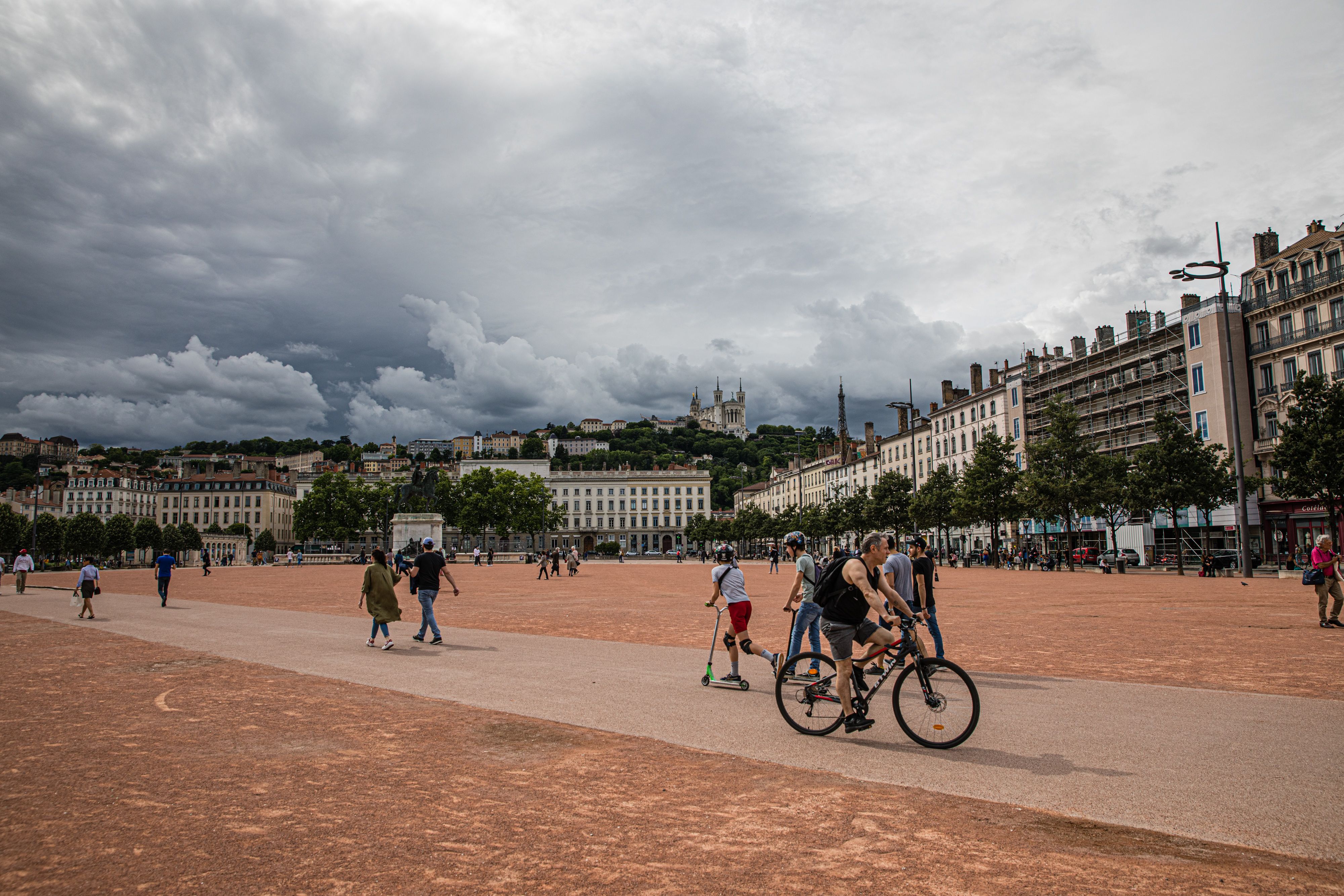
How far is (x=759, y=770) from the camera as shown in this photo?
22.5 ft

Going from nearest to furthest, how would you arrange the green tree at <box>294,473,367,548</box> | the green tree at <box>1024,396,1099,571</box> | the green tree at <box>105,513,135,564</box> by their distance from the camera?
the green tree at <box>1024,396,1099,571</box> → the green tree at <box>105,513,135,564</box> → the green tree at <box>294,473,367,548</box>

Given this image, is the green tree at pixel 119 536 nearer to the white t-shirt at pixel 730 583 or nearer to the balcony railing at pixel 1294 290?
the white t-shirt at pixel 730 583

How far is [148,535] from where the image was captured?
105500 mm

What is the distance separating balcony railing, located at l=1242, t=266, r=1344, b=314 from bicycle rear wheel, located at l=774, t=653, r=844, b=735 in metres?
53.7

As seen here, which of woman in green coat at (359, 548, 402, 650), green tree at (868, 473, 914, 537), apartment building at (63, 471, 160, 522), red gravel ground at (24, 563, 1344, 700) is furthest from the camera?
apartment building at (63, 471, 160, 522)

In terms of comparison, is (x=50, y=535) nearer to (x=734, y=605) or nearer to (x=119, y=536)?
(x=119, y=536)

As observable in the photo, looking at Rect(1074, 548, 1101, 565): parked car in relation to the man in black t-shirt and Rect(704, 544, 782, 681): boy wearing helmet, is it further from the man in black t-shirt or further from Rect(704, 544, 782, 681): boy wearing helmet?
Rect(704, 544, 782, 681): boy wearing helmet

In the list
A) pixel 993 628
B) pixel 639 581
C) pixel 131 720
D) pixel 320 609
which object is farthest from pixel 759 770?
pixel 639 581

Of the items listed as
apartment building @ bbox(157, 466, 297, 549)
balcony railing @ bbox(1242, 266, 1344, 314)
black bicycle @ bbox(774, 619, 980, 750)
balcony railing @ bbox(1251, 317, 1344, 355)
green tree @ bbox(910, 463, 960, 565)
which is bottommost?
black bicycle @ bbox(774, 619, 980, 750)

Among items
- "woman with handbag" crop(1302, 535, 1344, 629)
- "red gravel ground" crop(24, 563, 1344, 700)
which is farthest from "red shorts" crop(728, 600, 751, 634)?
"woman with handbag" crop(1302, 535, 1344, 629)

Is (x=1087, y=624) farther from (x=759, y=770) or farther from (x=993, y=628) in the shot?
(x=759, y=770)

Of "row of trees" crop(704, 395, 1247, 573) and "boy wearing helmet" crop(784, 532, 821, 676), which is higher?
"row of trees" crop(704, 395, 1247, 573)

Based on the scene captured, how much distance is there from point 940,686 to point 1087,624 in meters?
12.9

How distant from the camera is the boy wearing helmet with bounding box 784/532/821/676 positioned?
10.5 m
